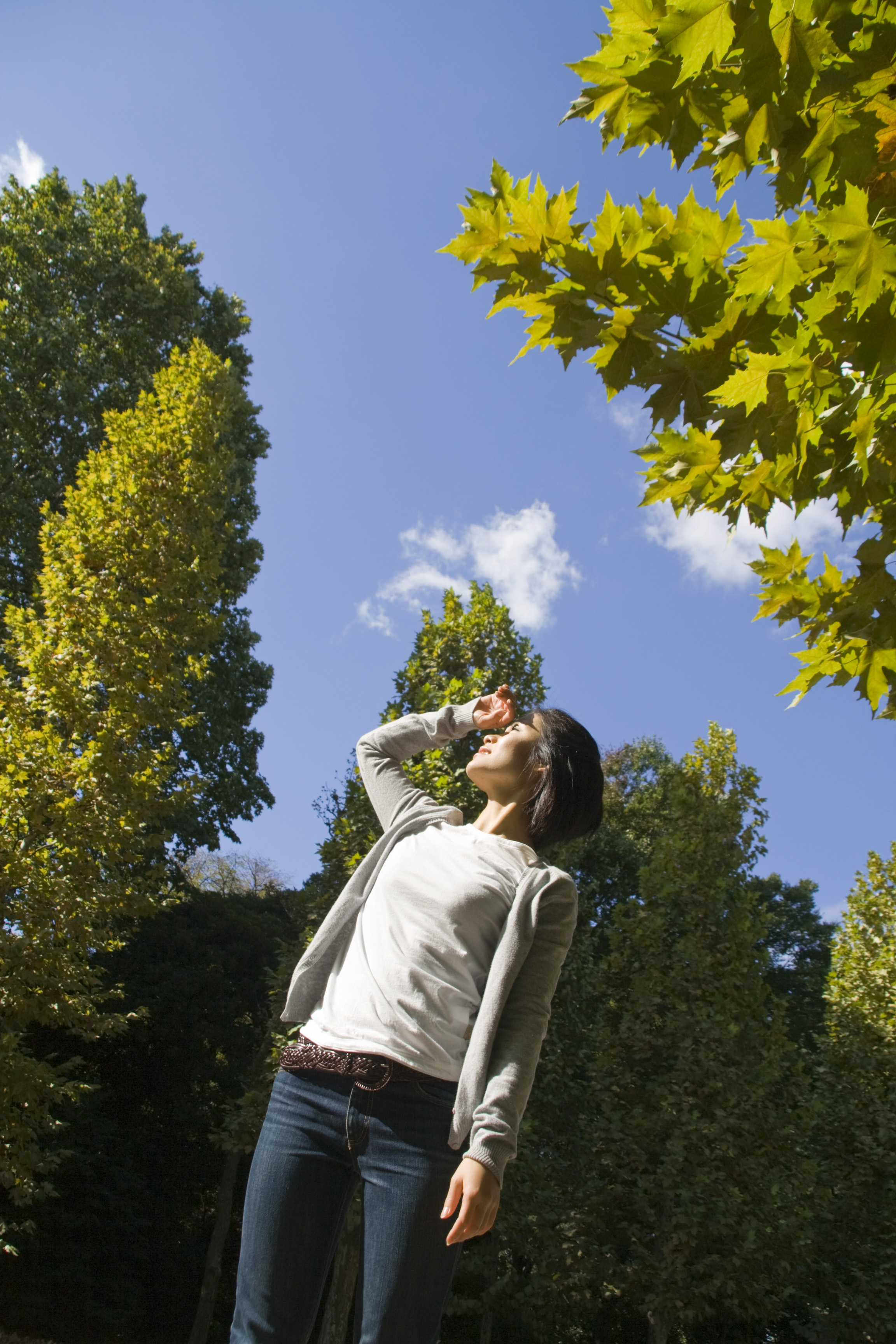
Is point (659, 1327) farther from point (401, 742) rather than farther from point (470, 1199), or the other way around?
point (470, 1199)

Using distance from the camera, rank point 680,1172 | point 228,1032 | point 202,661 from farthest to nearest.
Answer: point 228,1032, point 680,1172, point 202,661

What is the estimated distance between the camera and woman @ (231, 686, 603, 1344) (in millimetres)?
1418

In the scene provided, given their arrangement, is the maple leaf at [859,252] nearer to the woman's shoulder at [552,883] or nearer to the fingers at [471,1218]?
the woman's shoulder at [552,883]

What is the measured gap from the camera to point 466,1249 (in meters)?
10.1

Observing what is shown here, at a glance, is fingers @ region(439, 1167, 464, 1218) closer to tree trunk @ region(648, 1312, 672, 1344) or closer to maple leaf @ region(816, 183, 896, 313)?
maple leaf @ region(816, 183, 896, 313)

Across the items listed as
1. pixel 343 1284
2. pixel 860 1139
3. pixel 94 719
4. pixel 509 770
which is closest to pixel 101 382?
pixel 94 719

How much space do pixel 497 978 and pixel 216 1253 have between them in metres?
14.6

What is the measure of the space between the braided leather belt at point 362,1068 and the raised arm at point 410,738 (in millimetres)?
680

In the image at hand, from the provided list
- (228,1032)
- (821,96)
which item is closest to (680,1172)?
(228,1032)

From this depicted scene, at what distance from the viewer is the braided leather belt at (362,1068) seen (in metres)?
1.51

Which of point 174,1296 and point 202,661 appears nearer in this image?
point 202,661

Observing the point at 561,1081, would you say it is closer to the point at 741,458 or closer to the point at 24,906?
the point at 24,906

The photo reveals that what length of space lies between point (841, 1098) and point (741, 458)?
11.4 m

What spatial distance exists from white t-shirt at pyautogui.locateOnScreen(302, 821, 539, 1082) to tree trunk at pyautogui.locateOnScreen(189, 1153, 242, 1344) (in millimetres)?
14162
